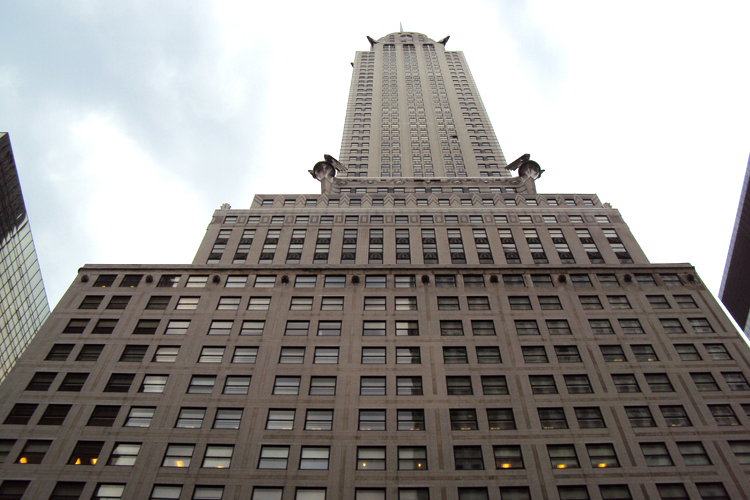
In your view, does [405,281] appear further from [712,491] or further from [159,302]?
[712,491]

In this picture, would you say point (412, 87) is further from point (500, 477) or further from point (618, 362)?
point (500, 477)

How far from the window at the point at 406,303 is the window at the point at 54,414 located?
28.3 meters

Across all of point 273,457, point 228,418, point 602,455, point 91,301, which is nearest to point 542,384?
point 602,455

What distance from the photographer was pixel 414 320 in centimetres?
4541

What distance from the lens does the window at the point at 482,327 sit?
4450 cm

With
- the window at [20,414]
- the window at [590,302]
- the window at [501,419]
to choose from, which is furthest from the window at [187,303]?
the window at [590,302]

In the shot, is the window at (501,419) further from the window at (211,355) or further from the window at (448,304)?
the window at (211,355)

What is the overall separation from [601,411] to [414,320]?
16722 mm

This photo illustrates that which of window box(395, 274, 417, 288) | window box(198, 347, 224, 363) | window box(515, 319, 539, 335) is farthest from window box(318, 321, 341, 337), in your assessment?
window box(515, 319, 539, 335)

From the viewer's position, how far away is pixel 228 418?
125ft

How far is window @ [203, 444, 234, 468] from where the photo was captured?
116 feet

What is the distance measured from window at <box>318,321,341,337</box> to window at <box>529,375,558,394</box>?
666 inches

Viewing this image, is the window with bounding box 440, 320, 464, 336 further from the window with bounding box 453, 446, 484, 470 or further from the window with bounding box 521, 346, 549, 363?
the window with bounding box 453, 446, 484, 470

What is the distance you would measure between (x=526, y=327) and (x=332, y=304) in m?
18.1
